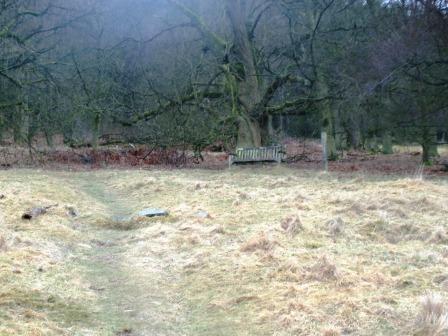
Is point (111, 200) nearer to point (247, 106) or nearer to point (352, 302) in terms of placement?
point (352, 302)

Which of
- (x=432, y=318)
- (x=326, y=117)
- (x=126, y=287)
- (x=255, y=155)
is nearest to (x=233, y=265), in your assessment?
(x=126, y=287)

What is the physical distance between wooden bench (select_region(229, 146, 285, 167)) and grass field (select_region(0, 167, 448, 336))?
7.81m

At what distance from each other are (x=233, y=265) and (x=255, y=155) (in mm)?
12252

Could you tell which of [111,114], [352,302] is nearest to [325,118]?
[111,114]

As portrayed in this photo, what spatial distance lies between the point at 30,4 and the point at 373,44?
12356 millimetres

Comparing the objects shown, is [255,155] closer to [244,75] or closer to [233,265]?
[244,75]

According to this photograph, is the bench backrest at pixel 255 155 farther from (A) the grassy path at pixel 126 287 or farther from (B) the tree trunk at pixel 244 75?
(A) the grassy path at pixel 126 287

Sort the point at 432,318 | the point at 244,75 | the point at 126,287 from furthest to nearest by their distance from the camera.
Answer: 1. the point at 244,75
2. the point at 126,287
3. the point at 432,318

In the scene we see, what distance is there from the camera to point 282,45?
21.1 meters

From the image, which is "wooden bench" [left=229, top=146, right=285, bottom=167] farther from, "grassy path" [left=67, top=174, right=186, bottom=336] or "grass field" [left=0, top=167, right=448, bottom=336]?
"grassy path" [left=67, top=174, right=186, bottom=336]

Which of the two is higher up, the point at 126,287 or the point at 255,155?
the point at 255,155

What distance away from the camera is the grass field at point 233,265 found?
14.2ft

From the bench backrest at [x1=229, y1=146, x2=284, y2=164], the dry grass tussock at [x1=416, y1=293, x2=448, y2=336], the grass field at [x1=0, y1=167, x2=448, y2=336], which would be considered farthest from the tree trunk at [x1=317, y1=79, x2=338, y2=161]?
the dry grass tussock at [x1=416, y1=293, x2=448, y2=336]

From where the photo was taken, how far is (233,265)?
5.79 meters
